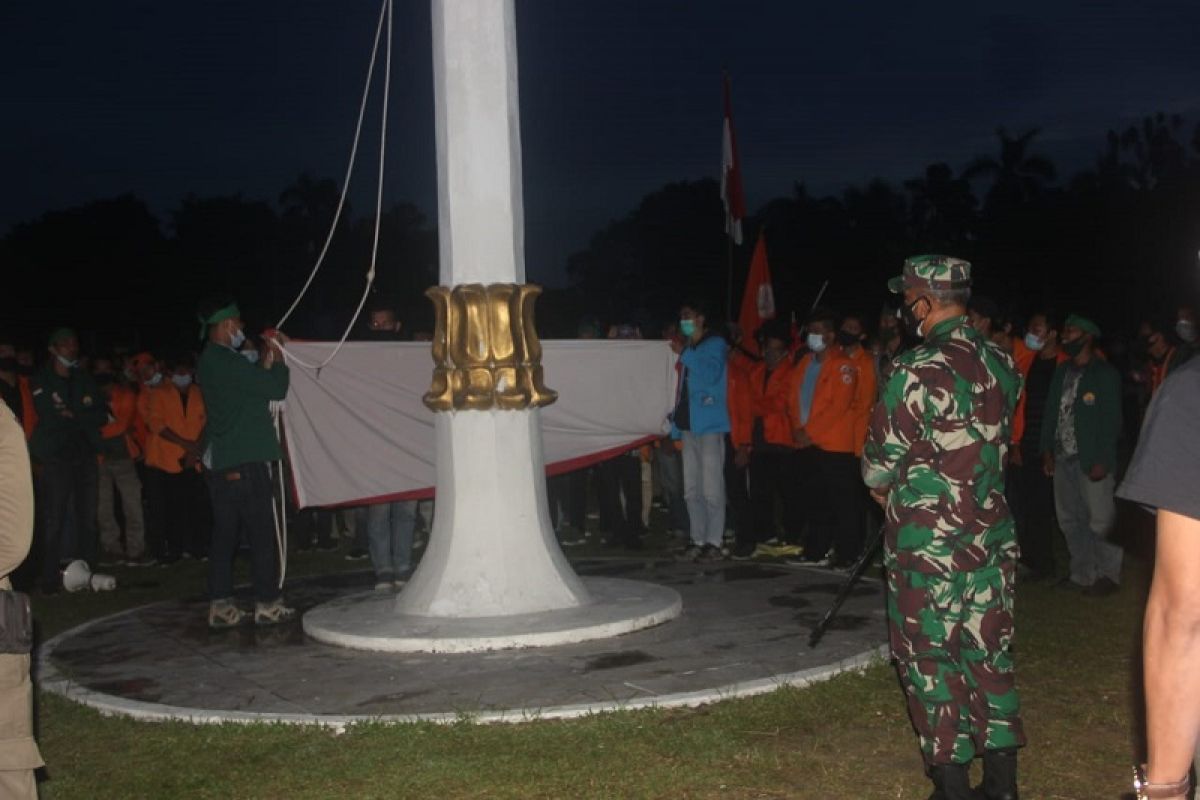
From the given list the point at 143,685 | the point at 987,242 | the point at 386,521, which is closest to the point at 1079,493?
the point at 386,521

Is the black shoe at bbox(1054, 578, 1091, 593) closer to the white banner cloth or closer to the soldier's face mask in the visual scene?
the white banner cloth

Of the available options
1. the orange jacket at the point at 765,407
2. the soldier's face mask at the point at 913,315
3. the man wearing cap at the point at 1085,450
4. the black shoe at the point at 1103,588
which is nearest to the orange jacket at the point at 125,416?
the orange jacket at the point at 765,407

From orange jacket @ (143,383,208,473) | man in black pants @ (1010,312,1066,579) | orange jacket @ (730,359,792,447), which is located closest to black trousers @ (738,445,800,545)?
orange jacket @ (730,359,792,447)

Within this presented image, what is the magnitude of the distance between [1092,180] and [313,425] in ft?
158

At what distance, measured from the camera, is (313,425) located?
11.5 meters

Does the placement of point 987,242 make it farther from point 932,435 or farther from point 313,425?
point 932,435

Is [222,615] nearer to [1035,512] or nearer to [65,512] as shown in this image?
[65,512]

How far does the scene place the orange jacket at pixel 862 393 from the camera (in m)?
11.8

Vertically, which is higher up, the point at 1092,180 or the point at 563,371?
the point at 1092,180

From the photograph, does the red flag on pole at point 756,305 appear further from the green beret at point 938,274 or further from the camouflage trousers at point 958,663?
the camouflage trousers at point 958,663

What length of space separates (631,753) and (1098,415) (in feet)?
18.2

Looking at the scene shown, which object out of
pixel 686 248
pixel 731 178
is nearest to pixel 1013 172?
pixel 686 248

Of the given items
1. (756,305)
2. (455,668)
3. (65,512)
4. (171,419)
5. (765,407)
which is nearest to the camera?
(455,668)

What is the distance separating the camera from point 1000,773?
5.46m
